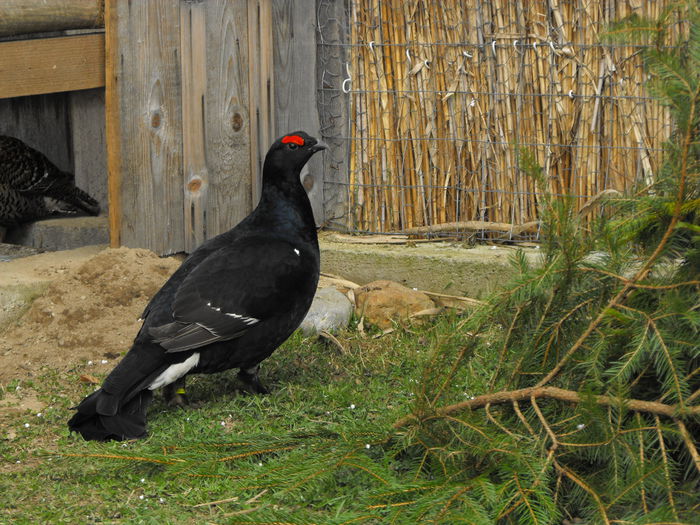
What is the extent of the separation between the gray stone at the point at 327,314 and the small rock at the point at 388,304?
0.34 feet

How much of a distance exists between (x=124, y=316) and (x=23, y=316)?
0.62m

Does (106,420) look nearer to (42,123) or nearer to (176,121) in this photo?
(176,121)

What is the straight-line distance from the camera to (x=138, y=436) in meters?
4.36

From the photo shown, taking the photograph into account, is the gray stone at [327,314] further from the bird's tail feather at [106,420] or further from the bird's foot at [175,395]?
the bird's tail feather at [106,420]

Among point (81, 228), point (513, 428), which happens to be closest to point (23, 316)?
point (81, 228)

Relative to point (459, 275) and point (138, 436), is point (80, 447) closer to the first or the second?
point (138, 436)

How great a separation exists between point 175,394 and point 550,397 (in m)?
2.20

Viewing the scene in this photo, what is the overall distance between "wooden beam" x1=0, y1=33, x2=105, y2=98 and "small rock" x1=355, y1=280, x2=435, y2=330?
7.36 feet

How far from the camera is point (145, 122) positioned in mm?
6418

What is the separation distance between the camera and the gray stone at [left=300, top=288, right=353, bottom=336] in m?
6.02

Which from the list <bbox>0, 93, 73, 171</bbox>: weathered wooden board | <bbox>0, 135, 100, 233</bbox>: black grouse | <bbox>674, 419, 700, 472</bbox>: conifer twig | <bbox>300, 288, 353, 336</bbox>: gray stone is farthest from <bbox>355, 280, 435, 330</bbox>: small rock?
<bbox>0, 93, 73, 171</bbox>: weathered wooden board

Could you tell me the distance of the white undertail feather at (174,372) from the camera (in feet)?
14.9

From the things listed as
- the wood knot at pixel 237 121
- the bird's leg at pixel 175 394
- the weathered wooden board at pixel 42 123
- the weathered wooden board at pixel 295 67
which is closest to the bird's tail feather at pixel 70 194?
the weathered wooden board at pixel 42 123

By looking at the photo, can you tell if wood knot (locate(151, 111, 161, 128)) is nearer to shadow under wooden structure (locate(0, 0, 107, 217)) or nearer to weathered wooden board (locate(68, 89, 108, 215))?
shadow under wooden structure (locate(0, 0, 107, 217))
